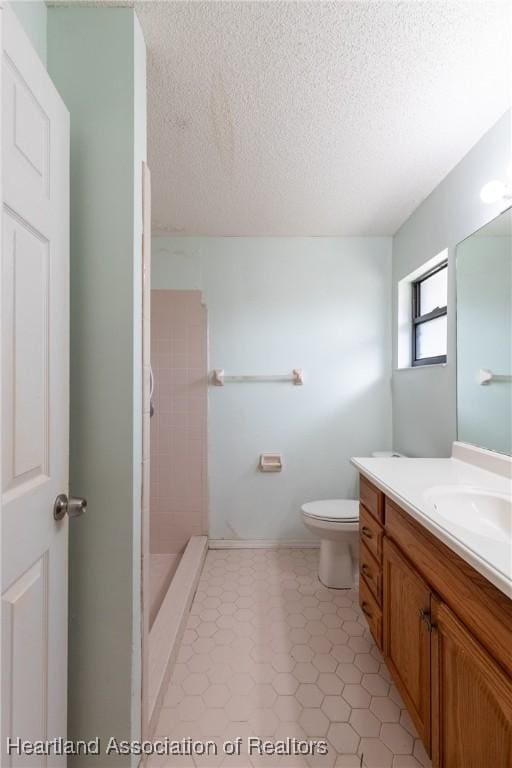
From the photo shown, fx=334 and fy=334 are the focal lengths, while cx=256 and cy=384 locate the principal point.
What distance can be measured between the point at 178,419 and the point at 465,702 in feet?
6.88

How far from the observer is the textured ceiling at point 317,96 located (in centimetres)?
103

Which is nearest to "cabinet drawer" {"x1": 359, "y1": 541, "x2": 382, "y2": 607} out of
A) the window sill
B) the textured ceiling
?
the window sill

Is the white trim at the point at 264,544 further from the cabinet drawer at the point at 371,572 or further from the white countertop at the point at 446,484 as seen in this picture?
the white countertop at the point at 446,484

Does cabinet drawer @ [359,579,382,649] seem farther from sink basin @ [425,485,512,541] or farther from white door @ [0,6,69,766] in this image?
Answer: white door @ [0,6,69,766]

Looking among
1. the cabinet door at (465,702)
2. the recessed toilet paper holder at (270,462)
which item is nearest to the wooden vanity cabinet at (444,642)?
the cabinet door at (465,702)

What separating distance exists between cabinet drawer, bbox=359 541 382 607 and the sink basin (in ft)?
1.39

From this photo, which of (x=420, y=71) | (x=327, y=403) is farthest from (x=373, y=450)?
(x=420, y=71)

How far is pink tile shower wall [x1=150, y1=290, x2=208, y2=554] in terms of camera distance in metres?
2.50

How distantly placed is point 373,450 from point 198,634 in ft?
5.32

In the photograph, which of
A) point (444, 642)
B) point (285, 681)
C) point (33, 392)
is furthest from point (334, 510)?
point (33, 392)

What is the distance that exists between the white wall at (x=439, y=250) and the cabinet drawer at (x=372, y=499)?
0.59 meters

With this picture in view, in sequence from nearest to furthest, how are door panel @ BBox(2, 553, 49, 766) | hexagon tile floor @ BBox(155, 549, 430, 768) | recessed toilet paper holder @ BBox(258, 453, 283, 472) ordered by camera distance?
door panel @ BBox(2, 553, 49, 766) < hexagon tile floor @ BBox(155, 549, 430, 768) < recessed toilet paper holder @ BBox(258, 453, 283, 472)

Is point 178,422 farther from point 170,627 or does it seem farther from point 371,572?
point 371,572

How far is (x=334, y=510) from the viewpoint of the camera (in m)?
2.02
